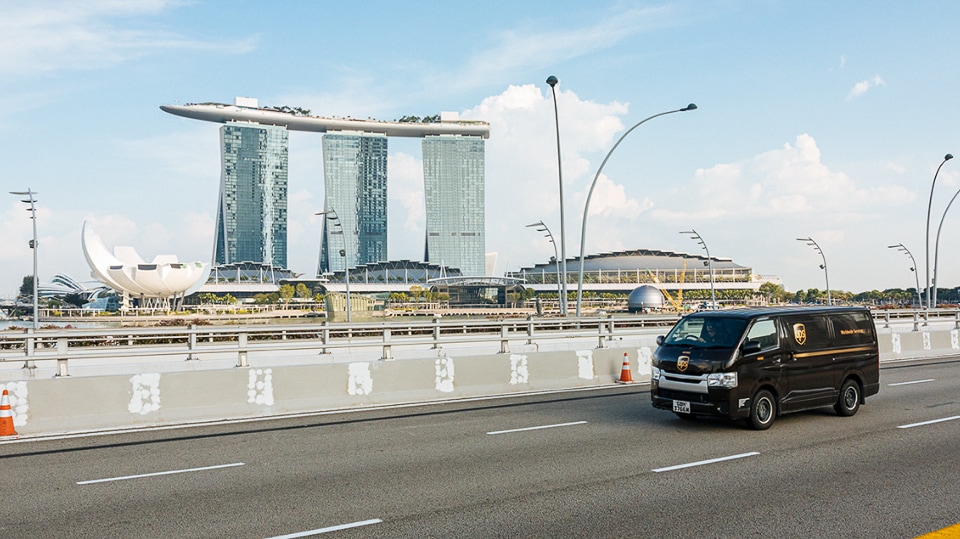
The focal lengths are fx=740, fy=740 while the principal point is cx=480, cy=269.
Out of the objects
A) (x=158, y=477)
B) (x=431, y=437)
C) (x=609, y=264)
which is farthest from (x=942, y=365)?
(x=609, y=264)

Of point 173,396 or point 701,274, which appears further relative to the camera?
point 701,274

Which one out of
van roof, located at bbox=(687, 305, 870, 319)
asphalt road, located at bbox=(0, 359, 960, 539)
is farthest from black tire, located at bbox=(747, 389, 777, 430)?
van roof, located at bbox=(687, 305, 870, 319)

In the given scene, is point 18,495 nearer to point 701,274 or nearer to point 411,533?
point 411,533

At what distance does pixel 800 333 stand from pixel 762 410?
5.03 feet

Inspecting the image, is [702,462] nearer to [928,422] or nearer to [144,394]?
[928,422]

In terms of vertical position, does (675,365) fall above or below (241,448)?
above

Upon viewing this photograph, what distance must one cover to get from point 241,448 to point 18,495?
3.18 m

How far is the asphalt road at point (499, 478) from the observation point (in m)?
6.73

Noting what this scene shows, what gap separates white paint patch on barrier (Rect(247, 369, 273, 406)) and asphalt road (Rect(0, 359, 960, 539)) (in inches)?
45.3

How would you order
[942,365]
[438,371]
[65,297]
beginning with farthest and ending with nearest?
[65,297] → [942,365] → [438,371]

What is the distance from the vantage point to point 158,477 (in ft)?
29.1

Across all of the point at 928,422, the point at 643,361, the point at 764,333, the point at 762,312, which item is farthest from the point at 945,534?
the point at 643,361

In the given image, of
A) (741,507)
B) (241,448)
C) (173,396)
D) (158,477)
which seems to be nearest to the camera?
(741,507)

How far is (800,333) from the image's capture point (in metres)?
12.3
